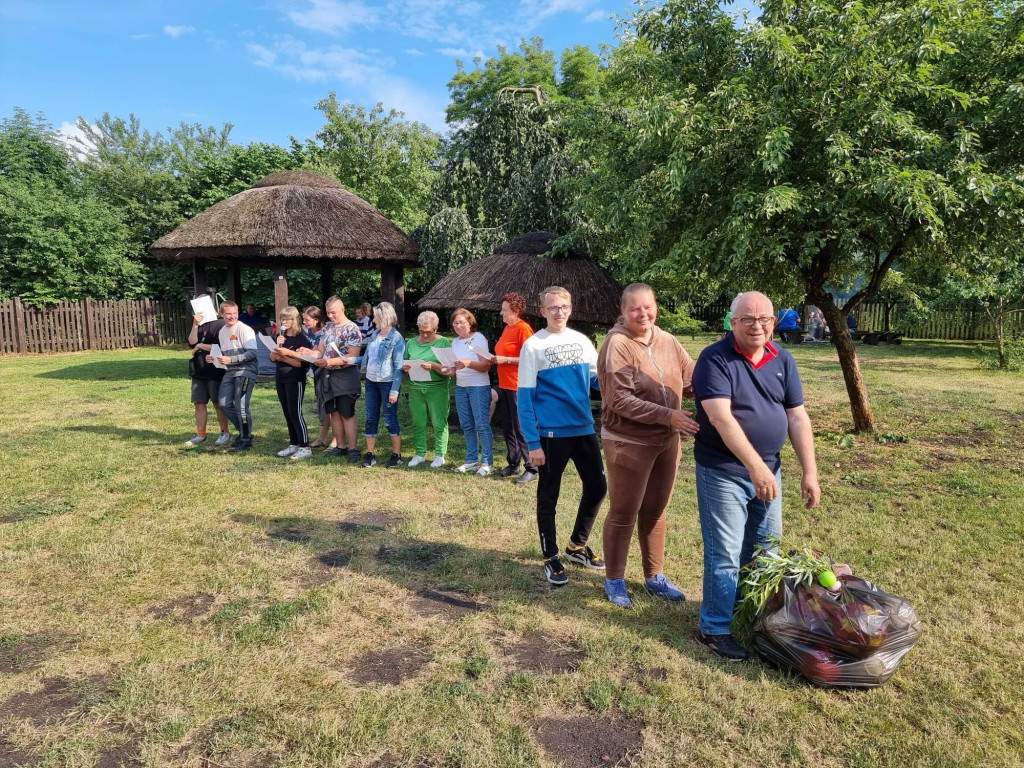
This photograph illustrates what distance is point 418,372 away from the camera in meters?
6.84

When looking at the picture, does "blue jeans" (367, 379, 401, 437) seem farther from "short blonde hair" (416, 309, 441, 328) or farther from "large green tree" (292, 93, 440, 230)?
"large green tree" (292, 93, 440, 230)

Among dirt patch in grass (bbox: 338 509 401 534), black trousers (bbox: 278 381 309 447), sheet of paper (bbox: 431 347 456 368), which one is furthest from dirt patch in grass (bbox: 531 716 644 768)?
black trousers (bbox: 278 381 309 447)

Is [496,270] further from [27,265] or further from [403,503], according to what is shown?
[27,265]

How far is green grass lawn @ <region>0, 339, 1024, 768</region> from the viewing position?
8.71ft

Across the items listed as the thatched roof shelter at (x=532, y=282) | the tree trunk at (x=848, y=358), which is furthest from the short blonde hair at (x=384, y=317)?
the tree trunk at (x=848, y=358)

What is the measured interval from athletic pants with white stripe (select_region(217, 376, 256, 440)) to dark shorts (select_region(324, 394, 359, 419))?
105 centimetres

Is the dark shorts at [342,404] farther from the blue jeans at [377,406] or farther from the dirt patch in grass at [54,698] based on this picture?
the dirt patch in grass at [54,698]

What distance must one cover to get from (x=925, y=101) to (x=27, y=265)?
26292 mm

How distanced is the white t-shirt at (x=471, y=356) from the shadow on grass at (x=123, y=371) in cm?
1054

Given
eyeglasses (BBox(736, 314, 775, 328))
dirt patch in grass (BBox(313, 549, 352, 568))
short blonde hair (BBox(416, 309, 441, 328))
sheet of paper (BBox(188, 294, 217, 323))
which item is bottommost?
dirt patch in grass (BBox(313, 549, 352, 568))

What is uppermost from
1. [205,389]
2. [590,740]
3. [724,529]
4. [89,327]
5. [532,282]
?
[532,282]

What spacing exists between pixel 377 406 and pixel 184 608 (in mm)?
3462

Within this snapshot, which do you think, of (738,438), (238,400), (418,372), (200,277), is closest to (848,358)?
(418,372)

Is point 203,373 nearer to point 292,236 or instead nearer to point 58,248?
point 292,236
